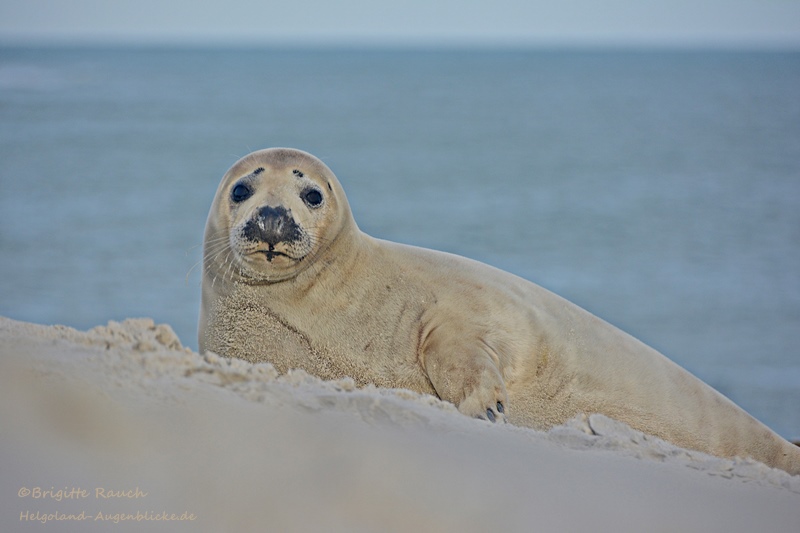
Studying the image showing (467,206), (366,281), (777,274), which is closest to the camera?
(366,281)

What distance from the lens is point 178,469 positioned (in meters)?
2.64

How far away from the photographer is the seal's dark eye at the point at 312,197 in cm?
530

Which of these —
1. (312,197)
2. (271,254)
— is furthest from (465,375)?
(312,197)

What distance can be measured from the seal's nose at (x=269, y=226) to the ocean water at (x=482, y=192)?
603 millimetres

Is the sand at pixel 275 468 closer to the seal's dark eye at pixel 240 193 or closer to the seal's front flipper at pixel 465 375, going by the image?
the seal's front flipper at pixel 465 375

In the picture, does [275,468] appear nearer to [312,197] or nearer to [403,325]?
[403,325]

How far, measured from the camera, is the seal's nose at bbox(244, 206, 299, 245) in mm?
4957

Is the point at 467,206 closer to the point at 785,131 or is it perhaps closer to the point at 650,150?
the point at 650,150

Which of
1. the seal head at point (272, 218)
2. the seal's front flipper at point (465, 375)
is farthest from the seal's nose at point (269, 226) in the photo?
the seal's front flipper at point (465, 375)

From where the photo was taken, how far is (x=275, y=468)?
270cm

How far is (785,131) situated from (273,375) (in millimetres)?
54712

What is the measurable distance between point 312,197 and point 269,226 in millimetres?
427

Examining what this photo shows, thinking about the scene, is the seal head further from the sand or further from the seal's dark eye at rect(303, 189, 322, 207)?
the sand

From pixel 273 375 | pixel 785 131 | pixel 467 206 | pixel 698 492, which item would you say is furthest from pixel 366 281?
pixel 785 131
